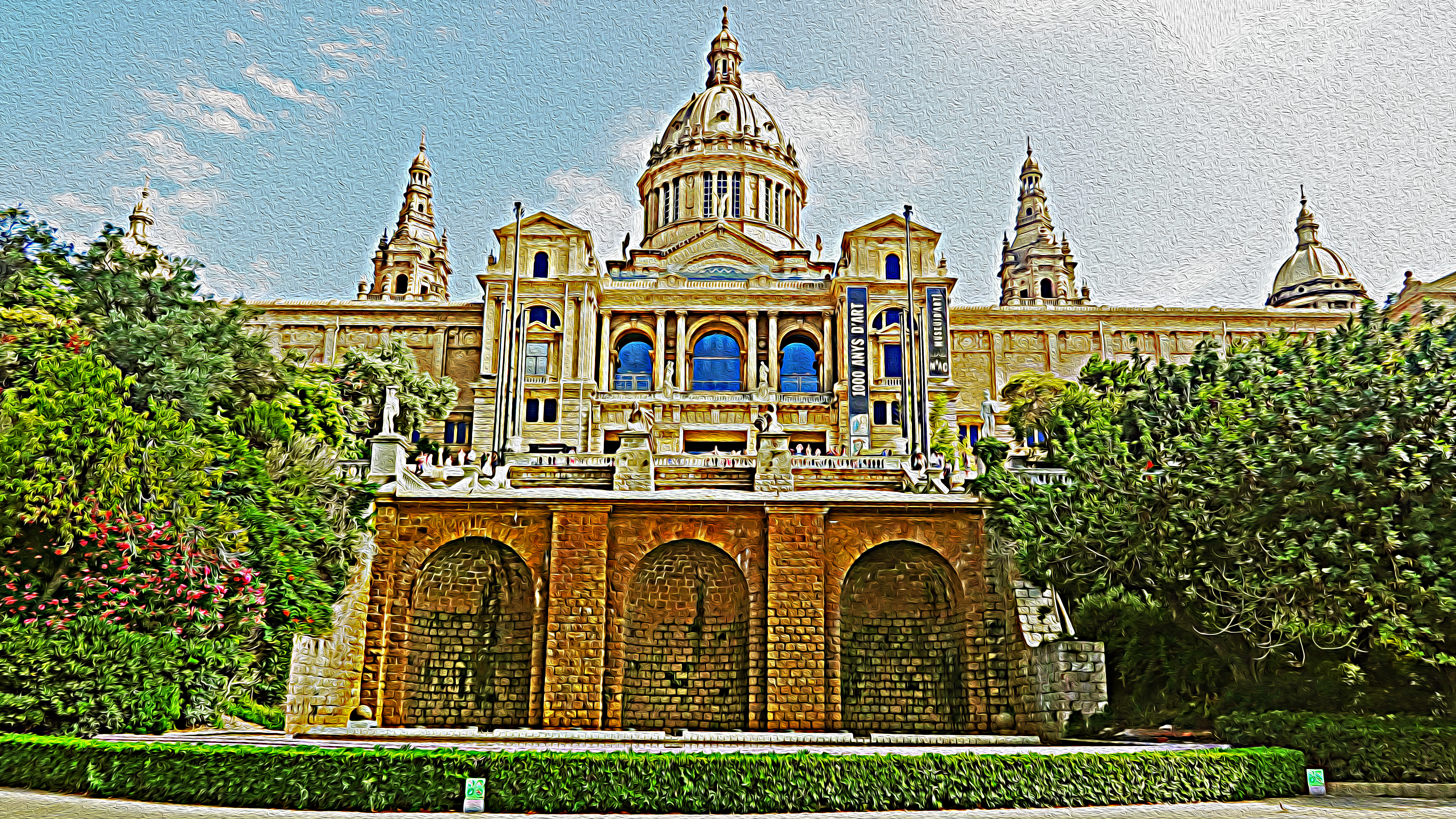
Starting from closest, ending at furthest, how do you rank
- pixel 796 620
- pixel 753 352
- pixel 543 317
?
pixel 796 620, pixel 543 317, pixel 753 352

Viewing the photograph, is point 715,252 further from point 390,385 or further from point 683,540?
point 683,540

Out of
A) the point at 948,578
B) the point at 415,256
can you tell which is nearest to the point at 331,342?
the point at 415,256

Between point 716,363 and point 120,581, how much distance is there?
42521 mm

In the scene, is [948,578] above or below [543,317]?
below

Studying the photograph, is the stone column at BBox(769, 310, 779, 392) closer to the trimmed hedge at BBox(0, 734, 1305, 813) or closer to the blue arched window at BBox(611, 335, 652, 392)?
the blue arched window at BBox(611, 335, 652, 392)

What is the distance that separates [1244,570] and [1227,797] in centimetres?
568

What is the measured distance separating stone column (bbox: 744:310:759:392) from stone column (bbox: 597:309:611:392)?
729 centimetres

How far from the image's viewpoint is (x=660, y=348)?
59.1 m

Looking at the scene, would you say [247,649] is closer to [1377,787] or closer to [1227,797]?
[1227,797]

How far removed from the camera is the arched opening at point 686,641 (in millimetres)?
26172

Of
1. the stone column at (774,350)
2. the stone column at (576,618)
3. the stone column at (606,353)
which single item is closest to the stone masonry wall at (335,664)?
the stone column at (576,618)

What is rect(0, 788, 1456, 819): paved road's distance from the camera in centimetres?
Answer: 1294

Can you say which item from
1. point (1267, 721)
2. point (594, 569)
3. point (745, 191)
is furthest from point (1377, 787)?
point (745, 191)

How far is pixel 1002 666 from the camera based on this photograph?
1006 inches
